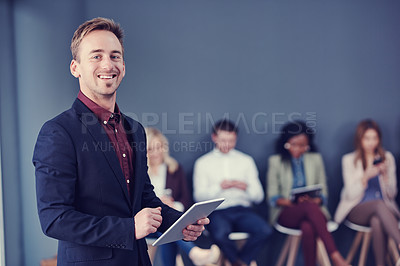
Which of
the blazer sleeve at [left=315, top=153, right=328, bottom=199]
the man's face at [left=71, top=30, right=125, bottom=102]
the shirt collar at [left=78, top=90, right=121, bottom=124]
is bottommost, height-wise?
the blazer sleeve at [left=315, top=153, right=328, bottom=199]

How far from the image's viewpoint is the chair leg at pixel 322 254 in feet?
11.6

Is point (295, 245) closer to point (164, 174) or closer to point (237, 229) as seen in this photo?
point (237, 229)

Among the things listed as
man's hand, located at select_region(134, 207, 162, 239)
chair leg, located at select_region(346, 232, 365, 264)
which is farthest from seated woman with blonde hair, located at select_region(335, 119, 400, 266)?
man's hand, located at select_region(134, 207, 162, 239)

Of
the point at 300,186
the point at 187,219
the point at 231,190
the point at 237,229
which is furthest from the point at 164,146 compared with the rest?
the point at 187,219

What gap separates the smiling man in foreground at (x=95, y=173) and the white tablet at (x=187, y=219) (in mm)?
39

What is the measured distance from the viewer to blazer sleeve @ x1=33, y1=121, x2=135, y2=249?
124 cm

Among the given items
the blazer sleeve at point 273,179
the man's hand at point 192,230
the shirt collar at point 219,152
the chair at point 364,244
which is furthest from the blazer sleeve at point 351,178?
the man's hand at point 192,230

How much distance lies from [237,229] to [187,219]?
2.15 metres

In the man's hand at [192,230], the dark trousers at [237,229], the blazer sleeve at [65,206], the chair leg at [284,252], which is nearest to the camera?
the blazer sleeve at [65,206]

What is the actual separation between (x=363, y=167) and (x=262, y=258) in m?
1.25

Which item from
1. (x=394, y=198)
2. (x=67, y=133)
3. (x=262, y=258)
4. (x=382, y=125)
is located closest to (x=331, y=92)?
(x=382, y=125)

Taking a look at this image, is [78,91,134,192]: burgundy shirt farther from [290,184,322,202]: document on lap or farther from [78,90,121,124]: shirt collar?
[290,184,322,202]: document on lap

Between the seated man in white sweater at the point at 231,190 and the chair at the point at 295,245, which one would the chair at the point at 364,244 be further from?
the seated man in white sweater at the point at 231,190

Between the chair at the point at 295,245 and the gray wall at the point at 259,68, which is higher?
the gray wall at the point at 259,68
